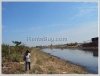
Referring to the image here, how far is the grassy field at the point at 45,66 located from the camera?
9.12 metres

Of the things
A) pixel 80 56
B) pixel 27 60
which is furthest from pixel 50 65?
pixel 80 56

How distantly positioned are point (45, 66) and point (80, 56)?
21.2 inches

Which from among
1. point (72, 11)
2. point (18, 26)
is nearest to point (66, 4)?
point (72, 11)

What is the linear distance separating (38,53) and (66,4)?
0.83 metres

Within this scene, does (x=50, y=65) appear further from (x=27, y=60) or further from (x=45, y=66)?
(x=27, y=60)

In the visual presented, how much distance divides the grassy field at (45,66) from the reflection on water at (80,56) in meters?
0.06

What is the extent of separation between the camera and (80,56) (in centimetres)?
913

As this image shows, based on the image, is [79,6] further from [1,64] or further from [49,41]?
[1,64]

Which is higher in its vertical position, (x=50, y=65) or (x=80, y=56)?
(x=80, y=56)

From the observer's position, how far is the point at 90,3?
9094mm

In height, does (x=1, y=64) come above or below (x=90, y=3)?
below

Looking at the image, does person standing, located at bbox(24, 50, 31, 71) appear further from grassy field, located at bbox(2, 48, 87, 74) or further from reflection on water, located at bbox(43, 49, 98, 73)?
reflection on water, located at bbox(43, 49, 98, 73)

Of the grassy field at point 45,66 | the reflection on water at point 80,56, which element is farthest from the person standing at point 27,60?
the reflection on water at point 80,56

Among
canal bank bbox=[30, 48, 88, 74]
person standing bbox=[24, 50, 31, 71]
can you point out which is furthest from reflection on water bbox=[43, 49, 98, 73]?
person standing bbox=[24, 50, 31, 71]
